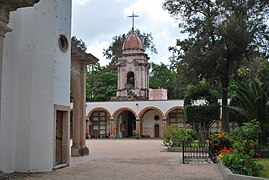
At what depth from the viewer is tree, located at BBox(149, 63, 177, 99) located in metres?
52.6

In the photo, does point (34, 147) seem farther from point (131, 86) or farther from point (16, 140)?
point (131, 86)

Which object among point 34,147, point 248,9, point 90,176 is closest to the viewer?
point 90,176

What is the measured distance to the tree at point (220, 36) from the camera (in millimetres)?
20853

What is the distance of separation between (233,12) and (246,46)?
2.49 meters

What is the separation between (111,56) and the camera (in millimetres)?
56375

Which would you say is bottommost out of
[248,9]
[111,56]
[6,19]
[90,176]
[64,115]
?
[90,176]

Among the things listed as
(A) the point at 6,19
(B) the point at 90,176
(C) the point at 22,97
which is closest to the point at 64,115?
(C) the point at 22,97

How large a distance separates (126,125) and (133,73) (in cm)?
721

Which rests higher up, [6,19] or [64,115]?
[6,19]

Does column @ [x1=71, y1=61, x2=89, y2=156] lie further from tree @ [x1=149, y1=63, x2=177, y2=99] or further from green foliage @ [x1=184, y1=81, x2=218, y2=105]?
tree @ [x1=149, y1=63, x2=177, y2=99]

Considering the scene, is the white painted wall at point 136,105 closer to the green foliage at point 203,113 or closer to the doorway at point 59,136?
the green foliage at point 203,113

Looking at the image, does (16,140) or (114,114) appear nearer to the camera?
(16,140)

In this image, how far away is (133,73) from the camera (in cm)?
4084

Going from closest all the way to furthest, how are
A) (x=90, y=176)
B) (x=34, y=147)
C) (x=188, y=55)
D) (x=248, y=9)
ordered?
(x=90, y=176) < (x=34, y=147) < (x=248, y=9) < (x=188, y=55)
